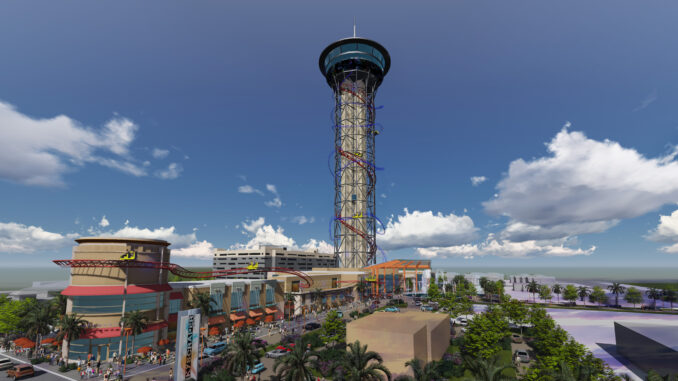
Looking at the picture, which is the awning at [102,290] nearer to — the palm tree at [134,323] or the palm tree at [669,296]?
the palm tree at [134,323]

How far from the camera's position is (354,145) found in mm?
127812

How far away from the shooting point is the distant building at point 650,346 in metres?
33.6

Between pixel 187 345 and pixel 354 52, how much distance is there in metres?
119

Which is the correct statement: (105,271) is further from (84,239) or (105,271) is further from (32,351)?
(32,351)

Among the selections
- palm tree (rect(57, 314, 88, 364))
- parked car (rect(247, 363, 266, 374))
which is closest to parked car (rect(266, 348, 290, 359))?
parked car (rect(247, 363, 266, 374))

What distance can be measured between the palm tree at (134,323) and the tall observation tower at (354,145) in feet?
283

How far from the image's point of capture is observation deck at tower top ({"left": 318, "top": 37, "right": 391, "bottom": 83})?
125m

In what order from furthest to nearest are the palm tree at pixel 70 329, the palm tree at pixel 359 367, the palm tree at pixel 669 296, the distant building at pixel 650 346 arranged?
1. the palm tree at pixel 669 296
2. the palm tree at pixel 70 329
3. the distant building at pixel 650 346
4. the palm tree at pixel 359 367

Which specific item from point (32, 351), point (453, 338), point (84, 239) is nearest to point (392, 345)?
point (453, 338)

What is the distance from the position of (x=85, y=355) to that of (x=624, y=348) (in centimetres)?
7465

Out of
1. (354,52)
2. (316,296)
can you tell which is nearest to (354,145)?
(354,52)

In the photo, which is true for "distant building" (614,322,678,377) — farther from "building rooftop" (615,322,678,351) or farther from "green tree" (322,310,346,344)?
"green tree" (322,310,346,344)

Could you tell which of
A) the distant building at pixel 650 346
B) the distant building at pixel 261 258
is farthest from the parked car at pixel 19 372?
the distant building at pixel 261 258

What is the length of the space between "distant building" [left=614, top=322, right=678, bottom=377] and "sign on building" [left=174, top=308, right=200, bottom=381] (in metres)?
49.2
